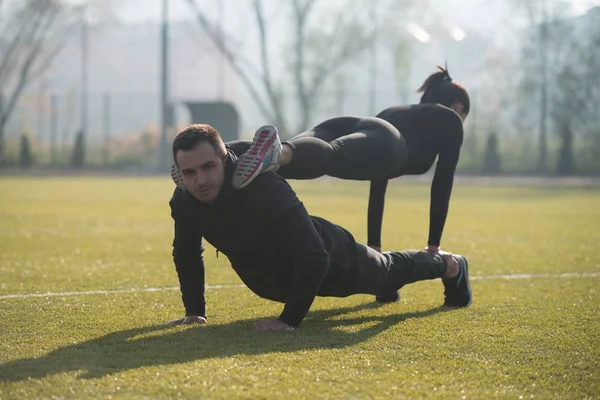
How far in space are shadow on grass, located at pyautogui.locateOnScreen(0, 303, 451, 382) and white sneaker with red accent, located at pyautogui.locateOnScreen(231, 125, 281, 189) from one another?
719mm

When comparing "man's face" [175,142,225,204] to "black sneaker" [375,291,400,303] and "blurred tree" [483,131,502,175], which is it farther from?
"blurred tree" [483,131,502,175]

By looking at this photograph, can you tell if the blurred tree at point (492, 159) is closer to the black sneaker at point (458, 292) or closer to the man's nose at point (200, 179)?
the black sneaker at point (458, 292)

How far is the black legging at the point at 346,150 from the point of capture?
4.14 metres

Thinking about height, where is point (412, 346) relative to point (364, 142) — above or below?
below

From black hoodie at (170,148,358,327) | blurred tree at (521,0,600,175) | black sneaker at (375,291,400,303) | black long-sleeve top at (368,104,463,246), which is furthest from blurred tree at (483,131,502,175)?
black hoodie at (170,148,358,327)

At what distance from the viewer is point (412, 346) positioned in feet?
12.0

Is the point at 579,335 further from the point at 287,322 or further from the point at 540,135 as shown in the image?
the point at 540,135

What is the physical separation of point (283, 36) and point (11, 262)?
32736 millimetres

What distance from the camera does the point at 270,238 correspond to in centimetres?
381

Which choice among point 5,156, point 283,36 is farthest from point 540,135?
point 5,156

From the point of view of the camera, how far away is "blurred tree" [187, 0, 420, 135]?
123 ft

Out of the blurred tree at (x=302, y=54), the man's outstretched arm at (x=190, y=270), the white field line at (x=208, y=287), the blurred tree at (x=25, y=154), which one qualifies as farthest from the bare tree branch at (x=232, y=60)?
the man's outstretched arm at (x=190, y=270)

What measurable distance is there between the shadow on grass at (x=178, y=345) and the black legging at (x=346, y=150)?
31.7 inches

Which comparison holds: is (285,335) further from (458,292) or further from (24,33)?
(24,33)
